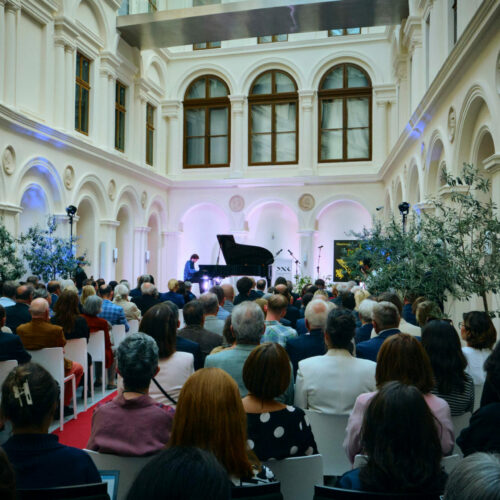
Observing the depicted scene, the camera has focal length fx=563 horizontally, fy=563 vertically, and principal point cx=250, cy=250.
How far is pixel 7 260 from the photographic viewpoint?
34.9 feet

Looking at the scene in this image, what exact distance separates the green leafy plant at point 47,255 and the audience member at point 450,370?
9.79 meters

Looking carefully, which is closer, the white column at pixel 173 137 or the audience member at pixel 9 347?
the audience member at pixel 9 347

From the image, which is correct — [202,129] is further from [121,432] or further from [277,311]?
[121,432]

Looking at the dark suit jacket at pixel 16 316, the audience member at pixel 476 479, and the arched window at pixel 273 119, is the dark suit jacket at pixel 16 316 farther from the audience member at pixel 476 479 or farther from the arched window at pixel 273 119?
the arched window at pixel 273 119

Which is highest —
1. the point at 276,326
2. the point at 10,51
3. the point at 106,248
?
the point at 10,51

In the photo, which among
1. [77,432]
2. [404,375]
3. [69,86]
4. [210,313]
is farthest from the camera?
[69,86]

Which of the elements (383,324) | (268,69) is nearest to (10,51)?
(268,69)

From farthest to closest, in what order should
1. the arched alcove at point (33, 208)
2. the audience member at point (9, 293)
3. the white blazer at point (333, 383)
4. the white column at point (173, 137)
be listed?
the white column at point (173, 137)
the arched alcove at point (33, 208)
the audience member at point (9, 293)
the white blazer at point (333, 383)

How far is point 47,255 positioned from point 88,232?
3717 mm

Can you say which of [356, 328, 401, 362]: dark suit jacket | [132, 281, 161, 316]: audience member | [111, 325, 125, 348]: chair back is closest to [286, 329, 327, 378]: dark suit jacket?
[356, 328, 401, 362]: dark suit jacket

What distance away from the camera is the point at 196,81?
804 inches

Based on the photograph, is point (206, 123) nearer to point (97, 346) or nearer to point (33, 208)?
point (33, 208)

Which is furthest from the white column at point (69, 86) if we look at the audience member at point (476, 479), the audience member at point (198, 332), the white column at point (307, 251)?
the audience member at point (476, 479)

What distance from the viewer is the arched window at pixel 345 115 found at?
758 inches
